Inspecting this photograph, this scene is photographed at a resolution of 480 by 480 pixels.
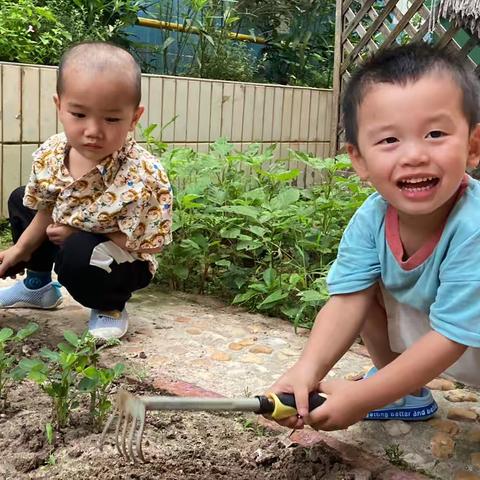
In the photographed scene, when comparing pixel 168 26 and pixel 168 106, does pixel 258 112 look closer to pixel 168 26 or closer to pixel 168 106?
pixel 168 106

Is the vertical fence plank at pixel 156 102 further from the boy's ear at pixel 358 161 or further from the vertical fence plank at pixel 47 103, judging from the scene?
the boy's ear at pixel 358 161

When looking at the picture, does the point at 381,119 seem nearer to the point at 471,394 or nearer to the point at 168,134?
the point at 471,394

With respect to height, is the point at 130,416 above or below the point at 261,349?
above

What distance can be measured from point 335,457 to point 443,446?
28cm

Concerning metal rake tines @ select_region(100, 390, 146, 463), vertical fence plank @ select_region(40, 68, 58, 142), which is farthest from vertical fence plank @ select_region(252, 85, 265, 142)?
metal rake tines @ select_region(100, 390, 146, 463)

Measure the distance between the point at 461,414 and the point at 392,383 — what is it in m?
0.50

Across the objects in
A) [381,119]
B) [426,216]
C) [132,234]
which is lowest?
[132,234]

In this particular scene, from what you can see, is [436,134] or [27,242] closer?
[436,134]

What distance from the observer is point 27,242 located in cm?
231

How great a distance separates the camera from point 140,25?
5879 mm

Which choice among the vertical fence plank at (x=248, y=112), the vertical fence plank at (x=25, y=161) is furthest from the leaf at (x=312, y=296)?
the vertical fence plank at (x=248, y=112)

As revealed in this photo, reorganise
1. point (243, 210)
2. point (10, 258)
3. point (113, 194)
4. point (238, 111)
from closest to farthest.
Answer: point (113, 194), point (10, 258), point (243, 210), point (238, 111)

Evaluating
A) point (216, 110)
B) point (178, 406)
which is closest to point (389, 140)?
point (178, 406)

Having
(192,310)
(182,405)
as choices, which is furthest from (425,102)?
(192,310)
